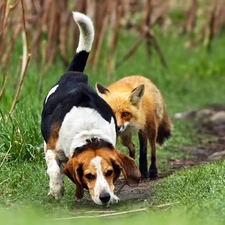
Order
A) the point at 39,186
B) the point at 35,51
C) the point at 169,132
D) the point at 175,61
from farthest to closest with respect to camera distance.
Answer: the point at 175,61 < the point at 35,51 < the point at 169,132 < the point at 39,186

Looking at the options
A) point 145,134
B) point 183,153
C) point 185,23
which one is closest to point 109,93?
point 145,134

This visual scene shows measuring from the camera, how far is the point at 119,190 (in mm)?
6699

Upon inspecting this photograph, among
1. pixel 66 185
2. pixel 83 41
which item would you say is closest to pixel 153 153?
pixel 66 185

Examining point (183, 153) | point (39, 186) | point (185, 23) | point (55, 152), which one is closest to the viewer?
point (55, 152)

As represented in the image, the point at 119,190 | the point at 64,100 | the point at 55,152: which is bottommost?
the point at 119,190

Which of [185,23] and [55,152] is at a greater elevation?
[55,152]

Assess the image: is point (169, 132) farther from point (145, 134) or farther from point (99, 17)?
point (99, 17)

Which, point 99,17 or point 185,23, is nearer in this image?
point 99,17

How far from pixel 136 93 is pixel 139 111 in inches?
7.0

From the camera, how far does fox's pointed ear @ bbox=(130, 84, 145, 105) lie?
720 centimetres

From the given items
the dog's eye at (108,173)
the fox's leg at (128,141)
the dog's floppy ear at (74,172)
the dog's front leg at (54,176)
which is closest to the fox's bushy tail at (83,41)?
the fox's leg at (128,141)

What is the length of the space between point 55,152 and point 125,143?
1601 mm

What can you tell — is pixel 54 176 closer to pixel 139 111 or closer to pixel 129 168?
pixel 129 168

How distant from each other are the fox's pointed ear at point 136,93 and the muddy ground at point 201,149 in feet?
2.43
